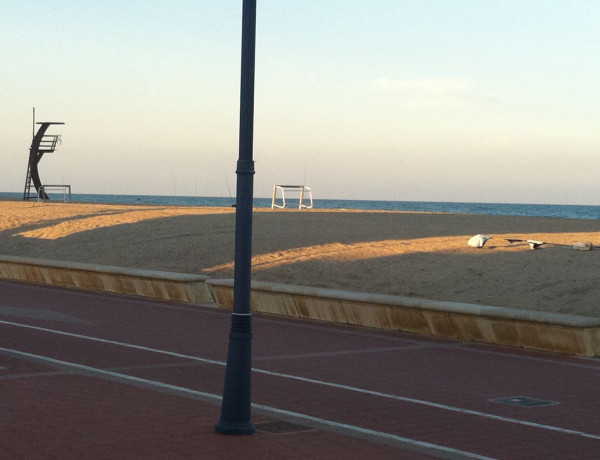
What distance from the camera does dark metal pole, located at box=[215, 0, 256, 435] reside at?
8.34m

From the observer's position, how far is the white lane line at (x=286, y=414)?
798 centimetres

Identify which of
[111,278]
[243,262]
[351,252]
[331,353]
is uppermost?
[243,262]

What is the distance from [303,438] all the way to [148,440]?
126 cm

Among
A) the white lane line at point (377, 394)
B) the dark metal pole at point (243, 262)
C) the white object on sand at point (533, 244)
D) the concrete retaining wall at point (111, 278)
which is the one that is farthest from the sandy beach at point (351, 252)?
the dark metal pole at point (243, 262)

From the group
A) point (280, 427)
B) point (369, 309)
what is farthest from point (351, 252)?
point (280, 427)

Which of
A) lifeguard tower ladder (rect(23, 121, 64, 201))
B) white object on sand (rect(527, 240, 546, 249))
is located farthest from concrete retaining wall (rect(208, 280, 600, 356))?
lifeguard tower ladder (rect(23, 121, 64, 201))

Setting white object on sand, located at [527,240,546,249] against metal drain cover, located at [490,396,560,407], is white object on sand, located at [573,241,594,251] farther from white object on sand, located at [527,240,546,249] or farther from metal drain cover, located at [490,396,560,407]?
metal drain cover, located at [490,396,560,407]

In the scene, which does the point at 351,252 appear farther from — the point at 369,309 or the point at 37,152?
the point at 37,152

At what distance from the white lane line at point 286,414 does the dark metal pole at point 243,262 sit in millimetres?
817

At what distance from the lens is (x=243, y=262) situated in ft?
27.6

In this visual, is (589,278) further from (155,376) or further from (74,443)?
(74,443)

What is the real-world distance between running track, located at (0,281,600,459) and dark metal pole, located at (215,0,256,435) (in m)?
0.25

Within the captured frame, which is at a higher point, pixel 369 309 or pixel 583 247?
pixel 583 247

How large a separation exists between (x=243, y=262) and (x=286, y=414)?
170 cm
